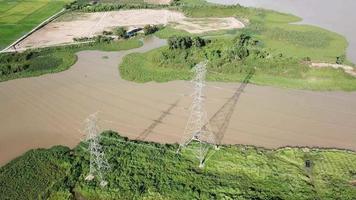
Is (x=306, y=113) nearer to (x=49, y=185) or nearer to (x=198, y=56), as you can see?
(x=198, y=56)

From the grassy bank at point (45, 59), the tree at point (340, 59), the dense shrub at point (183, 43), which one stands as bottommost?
the grassy bank at point (45, 59)

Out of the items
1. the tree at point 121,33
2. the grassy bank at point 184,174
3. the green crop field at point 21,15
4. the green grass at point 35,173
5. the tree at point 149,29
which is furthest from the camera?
the tree at point 149,29

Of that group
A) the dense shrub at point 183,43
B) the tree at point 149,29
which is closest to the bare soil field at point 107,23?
the tree at point 149,29

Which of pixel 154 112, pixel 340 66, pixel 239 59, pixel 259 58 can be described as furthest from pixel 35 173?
pixel 340 66

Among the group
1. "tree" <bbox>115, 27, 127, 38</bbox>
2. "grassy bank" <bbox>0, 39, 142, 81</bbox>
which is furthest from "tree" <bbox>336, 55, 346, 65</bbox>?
"tree" <bbox>115, 27, 127, 38</bbox>

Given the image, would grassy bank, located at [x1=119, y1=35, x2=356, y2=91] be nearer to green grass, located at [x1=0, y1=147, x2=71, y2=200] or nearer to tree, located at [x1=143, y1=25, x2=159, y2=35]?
tree, located at [x1=143, y1=25, x2=159, y2=35]

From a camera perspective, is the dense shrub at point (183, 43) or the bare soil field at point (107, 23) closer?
the dense shrub at point (183, 43)

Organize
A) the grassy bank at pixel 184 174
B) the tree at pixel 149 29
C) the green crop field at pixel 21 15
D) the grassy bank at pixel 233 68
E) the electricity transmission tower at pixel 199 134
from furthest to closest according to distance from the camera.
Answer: the tree at pixel 149 29 < the green crop field at pixel 21 15 < the grassy bank at pixel 233 68 < the electricity transmission tower at pixel 199 134 < the grassy bank at pixel 184 174

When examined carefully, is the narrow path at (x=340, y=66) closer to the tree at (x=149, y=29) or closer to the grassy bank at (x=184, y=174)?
the grassy bank at (x=184, y=174)
